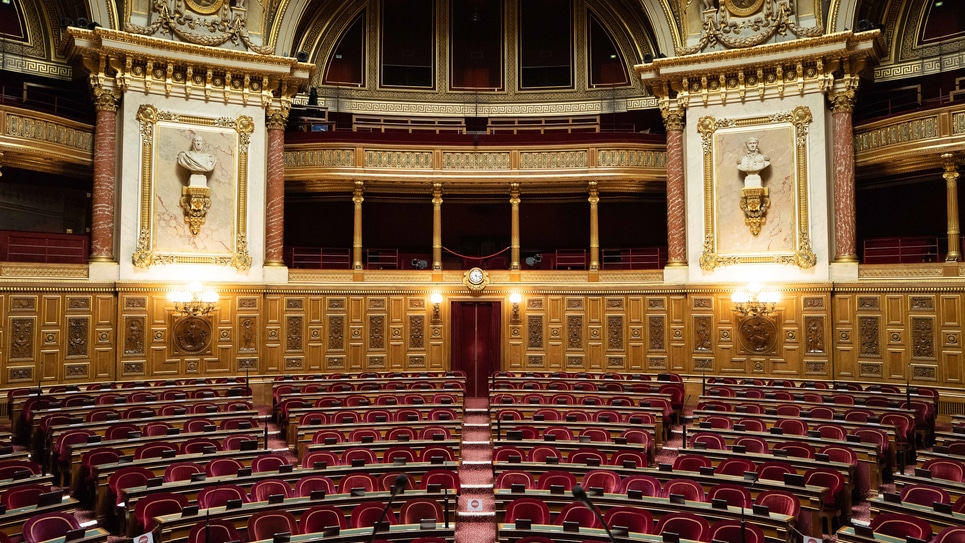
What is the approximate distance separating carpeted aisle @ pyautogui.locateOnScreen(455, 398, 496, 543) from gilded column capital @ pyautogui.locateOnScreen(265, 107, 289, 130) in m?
9.23

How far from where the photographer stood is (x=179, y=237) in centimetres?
1838

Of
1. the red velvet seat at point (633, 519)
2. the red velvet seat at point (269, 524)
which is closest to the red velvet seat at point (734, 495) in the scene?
the red velvet seat at point (633, 519)

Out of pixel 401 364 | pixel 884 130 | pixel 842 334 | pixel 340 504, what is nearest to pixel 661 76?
pixel 884 130

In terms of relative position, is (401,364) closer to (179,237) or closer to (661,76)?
(179,237)

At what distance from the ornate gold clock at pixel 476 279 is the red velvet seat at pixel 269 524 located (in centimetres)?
1217

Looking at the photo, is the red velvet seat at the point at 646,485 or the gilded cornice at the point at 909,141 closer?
the red velvet seat at the point at 646,485

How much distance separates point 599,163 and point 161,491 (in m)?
14.8

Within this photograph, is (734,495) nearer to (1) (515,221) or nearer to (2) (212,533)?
(2) (212,533)

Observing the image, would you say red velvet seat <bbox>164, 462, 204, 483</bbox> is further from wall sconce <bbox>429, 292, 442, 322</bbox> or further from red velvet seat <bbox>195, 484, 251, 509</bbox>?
wall sconce <bbox>429, 292, 442, 322</bbox>

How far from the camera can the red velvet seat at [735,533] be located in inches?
294

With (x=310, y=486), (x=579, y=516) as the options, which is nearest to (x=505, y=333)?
(x=310, y=486)

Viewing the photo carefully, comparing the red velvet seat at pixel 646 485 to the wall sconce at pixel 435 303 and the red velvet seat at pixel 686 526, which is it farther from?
the wall sconce at pixel 435 303

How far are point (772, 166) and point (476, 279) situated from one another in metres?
8.08

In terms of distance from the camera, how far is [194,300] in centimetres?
Answer: 1811
